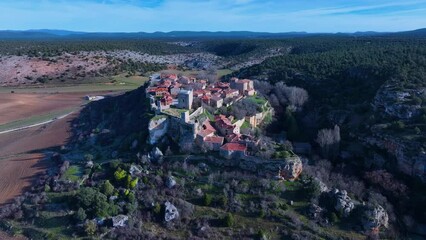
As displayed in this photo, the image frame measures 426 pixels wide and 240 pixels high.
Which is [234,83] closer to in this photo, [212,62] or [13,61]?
[212,62]

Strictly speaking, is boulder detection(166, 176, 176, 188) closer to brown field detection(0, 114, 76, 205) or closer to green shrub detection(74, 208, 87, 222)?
green shrub detection(74, 208, 87, 222)

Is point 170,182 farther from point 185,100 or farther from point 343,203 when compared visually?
point 343,203

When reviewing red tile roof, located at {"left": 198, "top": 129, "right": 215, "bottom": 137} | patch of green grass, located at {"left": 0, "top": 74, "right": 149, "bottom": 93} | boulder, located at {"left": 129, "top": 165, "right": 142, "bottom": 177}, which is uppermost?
red tile roof, located at {"left": 198, "top": 129, "right": 215, "bottom": 137}

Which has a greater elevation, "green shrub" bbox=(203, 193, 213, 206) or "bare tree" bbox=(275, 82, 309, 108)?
"bare tree" bbox=(275, 82, 309, 108)

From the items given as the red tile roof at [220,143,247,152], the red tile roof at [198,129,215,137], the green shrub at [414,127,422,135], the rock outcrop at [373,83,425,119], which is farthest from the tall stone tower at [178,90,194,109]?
the green shrub at [414,127,422,135]

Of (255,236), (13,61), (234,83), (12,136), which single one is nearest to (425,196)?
(255,236)

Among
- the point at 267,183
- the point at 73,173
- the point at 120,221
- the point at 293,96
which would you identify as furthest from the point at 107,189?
the point at 293,96
